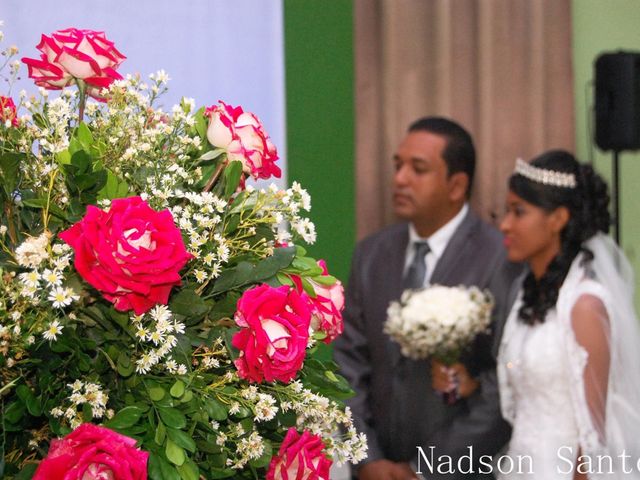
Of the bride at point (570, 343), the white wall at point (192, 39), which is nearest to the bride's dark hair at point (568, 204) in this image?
the bride at point (570, 343)

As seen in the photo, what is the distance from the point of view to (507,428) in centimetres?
372

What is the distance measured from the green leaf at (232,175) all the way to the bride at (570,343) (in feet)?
8.54

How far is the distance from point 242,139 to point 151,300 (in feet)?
0.83

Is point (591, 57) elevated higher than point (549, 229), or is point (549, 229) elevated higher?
point (591, 57)

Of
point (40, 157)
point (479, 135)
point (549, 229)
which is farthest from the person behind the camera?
point (479, 135)

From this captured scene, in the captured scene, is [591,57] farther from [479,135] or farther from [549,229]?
[549,229]

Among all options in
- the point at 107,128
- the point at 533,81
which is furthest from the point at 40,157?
the point at 533,81

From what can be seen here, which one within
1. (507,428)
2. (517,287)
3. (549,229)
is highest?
(549,229)

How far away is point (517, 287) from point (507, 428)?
0.55 meters

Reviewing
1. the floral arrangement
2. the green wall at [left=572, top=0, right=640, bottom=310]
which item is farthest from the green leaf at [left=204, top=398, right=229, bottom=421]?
the green wall at [left=572, top=0, right=640, bottom=310]

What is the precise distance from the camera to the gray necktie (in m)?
3.96

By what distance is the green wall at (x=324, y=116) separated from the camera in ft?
13.6

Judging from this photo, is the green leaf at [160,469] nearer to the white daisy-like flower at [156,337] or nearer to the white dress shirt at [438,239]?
the white daisy-like flower at [156,337]

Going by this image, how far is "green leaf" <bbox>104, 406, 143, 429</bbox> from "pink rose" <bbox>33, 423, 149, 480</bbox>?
0.02 meters
